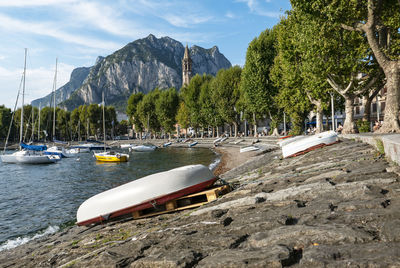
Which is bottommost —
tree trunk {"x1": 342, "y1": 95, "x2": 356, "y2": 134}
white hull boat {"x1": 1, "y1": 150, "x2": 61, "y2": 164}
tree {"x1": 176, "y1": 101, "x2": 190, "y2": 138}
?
white hull boat {"x1": 1, "y1": 150, "x2": 61, "y2": 164}

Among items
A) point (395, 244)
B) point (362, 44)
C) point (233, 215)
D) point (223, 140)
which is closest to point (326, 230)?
point (395, 244)

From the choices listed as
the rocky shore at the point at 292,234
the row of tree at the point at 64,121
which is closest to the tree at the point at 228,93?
the rocky shore at the point at 292,234

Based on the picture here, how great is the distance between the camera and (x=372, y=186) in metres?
5.06

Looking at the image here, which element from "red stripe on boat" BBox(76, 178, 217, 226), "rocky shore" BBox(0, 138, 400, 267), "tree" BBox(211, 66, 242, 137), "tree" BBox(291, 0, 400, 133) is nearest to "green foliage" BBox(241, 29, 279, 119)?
"tree" BBox(211, 66, 242, 137)

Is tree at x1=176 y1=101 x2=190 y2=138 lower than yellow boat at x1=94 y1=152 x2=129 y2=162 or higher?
higher

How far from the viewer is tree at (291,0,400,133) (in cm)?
1567

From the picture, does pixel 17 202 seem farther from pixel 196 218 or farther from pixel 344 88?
pixel 344 88

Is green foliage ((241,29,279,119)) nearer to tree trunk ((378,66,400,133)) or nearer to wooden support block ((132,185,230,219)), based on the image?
tree trunk ((378,66,400,133))

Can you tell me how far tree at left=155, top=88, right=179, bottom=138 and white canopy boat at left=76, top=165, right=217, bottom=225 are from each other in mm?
76149

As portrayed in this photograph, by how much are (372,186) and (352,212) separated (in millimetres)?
1497

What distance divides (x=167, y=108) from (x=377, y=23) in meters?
70.8

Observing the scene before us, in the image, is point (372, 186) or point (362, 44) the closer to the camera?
point (372, 186)

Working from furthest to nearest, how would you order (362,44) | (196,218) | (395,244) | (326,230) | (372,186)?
(362,44) → (196,218) → (372,186) → (326,230) → (395,244)

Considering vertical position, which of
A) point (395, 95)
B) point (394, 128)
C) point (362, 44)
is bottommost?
point (394, 128)
